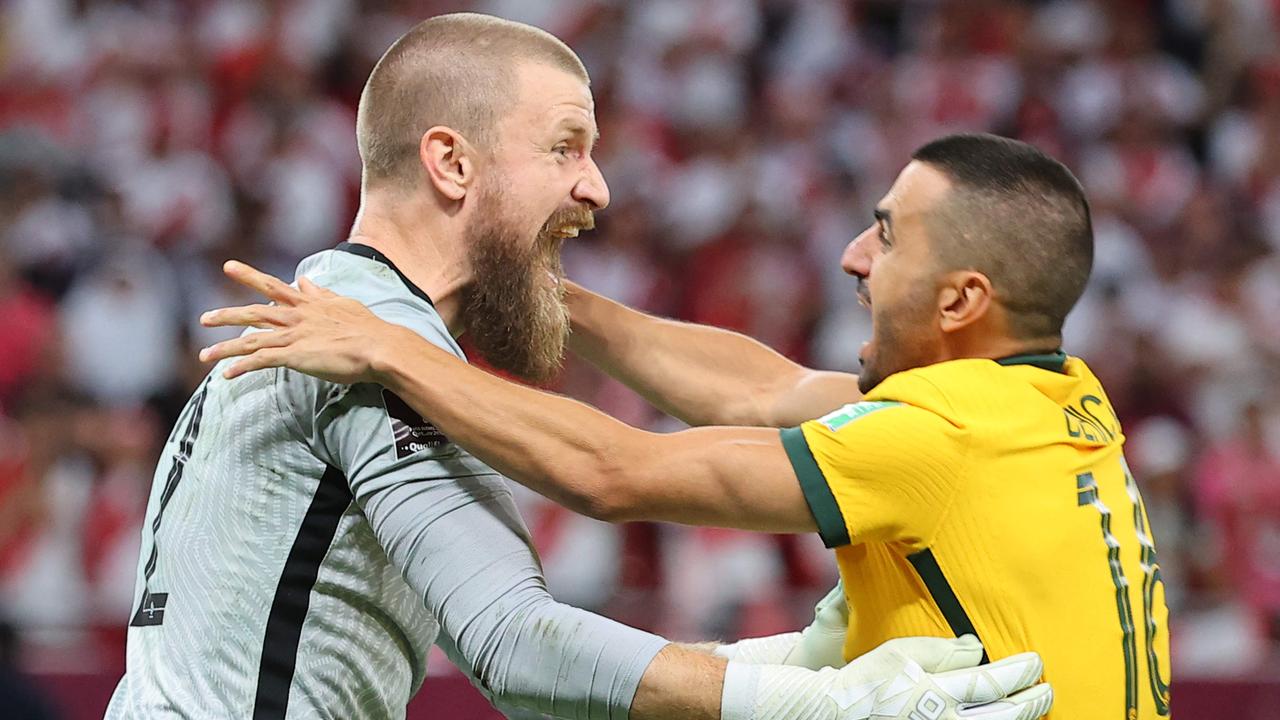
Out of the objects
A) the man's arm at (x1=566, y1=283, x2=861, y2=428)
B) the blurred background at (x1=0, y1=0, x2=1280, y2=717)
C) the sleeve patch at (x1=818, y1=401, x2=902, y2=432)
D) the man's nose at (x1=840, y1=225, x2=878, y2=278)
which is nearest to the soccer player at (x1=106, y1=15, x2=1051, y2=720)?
the sleeve patch at (x1=818, y1=401, x2=902, y2=432)

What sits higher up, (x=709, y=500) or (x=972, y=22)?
(x=972, y=22)

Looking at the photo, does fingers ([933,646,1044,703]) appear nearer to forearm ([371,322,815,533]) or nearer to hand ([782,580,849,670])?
forearm ([371,322,815,533])

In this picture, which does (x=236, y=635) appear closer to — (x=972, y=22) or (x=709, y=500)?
(x=709, y=500)

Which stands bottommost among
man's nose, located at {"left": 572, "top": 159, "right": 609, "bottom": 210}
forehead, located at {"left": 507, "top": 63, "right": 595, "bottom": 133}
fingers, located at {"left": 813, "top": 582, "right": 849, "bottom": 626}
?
fingers, located at {"left": 813, "top": 582, "right": 849, "bottom": 626}


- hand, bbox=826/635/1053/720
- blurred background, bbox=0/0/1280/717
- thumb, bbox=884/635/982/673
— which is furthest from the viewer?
blurred background, bbox=0/0/1280/717

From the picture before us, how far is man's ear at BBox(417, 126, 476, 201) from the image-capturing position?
321 cm

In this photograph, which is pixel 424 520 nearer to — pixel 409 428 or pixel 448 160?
pixel 409 428

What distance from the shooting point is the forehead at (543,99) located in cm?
324

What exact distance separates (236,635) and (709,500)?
891 mm

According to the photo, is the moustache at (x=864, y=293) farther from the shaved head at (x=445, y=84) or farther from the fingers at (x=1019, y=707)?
the fingers at (x=1019, y=707)

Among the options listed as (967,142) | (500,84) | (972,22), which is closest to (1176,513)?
(972,22)

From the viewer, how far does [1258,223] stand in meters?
9.96

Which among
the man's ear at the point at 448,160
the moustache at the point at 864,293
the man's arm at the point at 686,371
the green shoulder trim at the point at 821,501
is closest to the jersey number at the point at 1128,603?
the green shoulder trim at the point at 821,501

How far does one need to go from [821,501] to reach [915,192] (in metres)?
0.75
